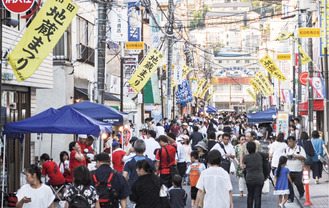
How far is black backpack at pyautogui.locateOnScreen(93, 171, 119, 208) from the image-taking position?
28.2ft

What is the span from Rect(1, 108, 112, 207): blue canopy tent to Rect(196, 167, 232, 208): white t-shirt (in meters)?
4.21

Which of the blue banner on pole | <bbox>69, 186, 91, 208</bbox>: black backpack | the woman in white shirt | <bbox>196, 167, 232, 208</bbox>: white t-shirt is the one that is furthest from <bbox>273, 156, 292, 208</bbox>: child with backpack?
the blue banner on pole

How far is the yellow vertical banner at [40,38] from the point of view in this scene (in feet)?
39.3

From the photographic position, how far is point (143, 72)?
77.0ft

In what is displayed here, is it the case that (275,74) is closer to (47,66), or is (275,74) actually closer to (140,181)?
(47,66)

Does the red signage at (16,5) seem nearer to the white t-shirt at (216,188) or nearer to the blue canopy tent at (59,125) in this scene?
the blue canopy tent at (59,125)

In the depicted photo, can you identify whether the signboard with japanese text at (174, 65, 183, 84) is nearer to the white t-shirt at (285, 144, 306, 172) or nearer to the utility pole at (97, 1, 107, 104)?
the utility pole at (97, 1, 107, 104)

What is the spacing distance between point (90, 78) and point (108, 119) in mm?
14060

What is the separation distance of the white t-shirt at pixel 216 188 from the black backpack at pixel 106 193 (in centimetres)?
148

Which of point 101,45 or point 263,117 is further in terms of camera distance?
point 263,117

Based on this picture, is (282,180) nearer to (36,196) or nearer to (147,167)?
(147,167)

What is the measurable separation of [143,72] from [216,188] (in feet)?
47.8

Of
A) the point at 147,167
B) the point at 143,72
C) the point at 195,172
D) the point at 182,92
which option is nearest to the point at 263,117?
the point at 182,92

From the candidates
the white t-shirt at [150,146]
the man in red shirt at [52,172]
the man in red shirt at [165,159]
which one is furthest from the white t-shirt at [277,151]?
the man in red shirt at [52,172]
